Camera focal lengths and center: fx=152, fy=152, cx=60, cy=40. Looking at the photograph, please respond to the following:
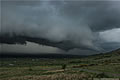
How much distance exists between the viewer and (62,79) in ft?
141

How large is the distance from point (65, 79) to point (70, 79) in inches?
57.7

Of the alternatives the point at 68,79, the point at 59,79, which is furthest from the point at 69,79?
the point at 59,79

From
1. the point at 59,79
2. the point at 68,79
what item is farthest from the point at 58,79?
the point at 68,79

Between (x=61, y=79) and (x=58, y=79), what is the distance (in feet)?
2.80

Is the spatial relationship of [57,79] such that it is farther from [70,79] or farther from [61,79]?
[70,79]

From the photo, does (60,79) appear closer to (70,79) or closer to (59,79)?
(59,79)

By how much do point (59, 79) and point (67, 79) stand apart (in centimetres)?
234

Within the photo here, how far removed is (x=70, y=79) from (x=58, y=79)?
3.50 meters

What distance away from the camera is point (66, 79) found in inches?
1668

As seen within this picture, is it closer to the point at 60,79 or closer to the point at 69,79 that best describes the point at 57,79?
the point at 60,79

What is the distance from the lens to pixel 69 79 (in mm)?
42062

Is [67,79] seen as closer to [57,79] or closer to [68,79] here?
[68,79]

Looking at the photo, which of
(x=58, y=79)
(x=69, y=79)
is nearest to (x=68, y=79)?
(x=69, y=79)

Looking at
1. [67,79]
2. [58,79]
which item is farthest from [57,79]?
[67,79]
